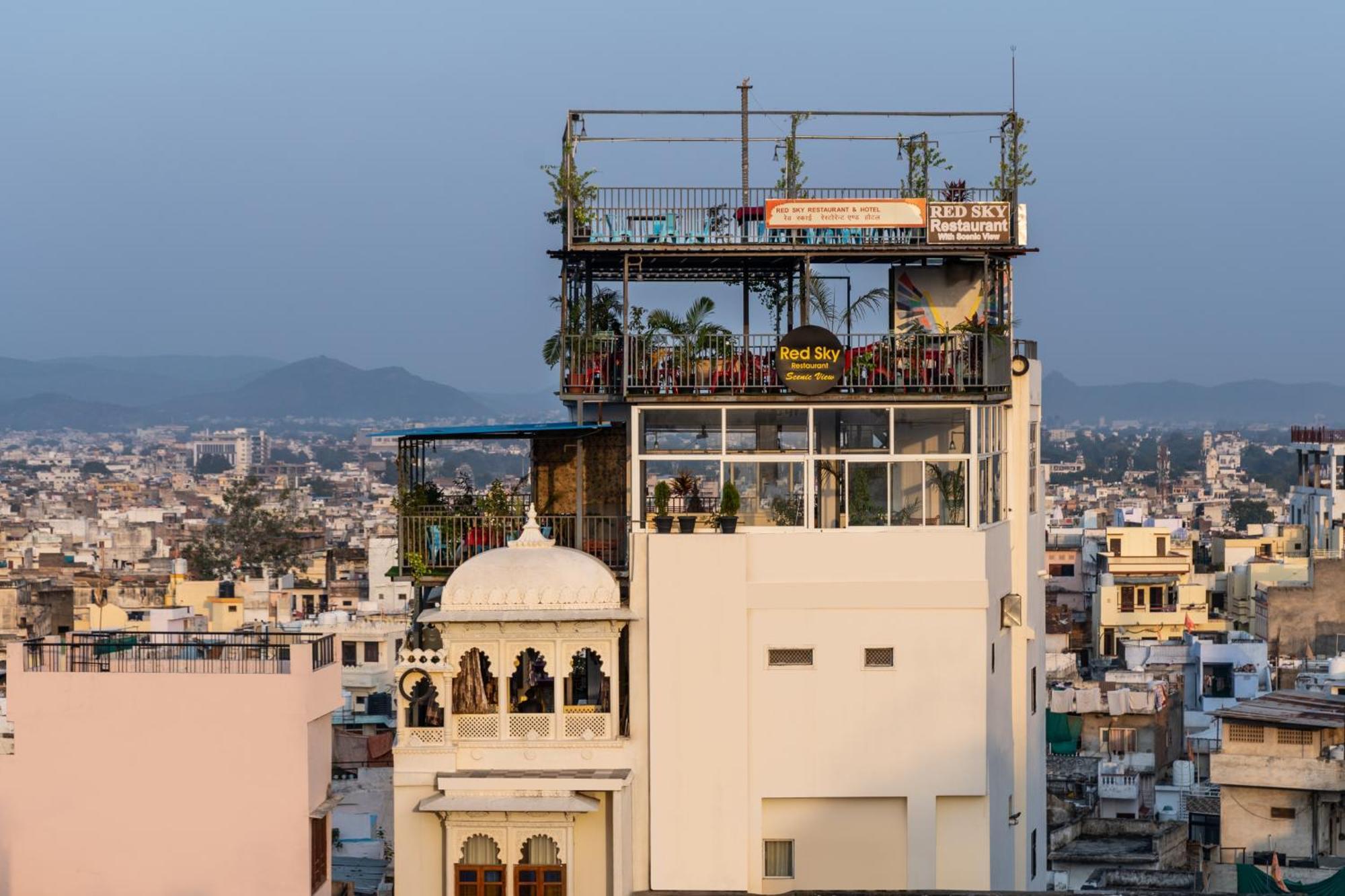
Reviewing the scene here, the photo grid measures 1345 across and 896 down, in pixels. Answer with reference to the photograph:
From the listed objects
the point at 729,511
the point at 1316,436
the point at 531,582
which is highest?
the point at 1316,436

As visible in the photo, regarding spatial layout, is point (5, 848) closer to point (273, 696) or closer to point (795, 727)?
point (273, 696)

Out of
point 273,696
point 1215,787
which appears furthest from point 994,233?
point 1215,787

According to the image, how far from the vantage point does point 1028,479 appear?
2670cm

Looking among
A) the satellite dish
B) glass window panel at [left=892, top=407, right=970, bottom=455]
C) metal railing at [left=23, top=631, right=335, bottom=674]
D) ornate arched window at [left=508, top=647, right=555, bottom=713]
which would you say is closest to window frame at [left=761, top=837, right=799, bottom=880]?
ornate arched window at [left=508, top=647, right=555, bottom=713]

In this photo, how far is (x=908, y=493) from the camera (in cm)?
2436

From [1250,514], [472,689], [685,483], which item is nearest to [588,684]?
[472,689]

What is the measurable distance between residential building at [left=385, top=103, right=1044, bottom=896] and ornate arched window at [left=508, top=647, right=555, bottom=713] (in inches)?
2.2

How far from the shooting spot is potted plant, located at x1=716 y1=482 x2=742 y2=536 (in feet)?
78.0

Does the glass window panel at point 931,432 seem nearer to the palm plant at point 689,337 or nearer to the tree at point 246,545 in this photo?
the palm plant at point 689,337

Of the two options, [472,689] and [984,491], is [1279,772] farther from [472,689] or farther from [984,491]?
[472,689]

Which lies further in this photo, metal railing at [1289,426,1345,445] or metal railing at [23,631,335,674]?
metal railing at [1289,426,1345,445]

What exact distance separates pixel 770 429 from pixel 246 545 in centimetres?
8662

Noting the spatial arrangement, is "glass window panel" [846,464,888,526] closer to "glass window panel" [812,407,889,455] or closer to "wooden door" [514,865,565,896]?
"glass window panel" [812,407,889,455]

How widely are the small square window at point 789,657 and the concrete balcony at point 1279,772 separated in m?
15.6
